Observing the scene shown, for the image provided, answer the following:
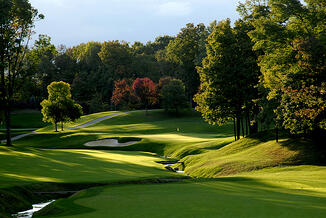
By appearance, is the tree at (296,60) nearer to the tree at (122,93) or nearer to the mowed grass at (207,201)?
the mowed grass at (207,201)

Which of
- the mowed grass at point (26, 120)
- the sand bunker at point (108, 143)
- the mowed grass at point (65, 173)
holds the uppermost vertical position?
the mowed grass at point (26, 120)

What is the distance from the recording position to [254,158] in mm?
32812

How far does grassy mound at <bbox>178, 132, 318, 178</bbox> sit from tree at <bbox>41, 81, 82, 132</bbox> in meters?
37.7

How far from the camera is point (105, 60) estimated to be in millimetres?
129000

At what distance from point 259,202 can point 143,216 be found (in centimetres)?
470

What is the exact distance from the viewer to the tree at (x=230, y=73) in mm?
41094

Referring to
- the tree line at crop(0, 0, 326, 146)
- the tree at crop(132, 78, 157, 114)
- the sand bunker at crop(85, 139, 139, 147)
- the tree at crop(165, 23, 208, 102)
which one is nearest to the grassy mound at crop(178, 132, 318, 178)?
the tree line at crop(0, 0, 326, 146)

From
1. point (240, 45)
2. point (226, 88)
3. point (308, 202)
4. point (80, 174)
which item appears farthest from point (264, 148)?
point (308, 202)

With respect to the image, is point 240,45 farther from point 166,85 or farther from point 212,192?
point 166,85

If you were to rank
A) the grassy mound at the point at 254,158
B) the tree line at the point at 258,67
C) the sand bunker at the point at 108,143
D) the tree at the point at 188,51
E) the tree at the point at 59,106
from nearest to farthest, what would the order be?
1. the tree line at the point at 258,67
2. the grassy mound at the point at 254,158
3. the sand bunker at the point at 108,143
4. the tree at the point at 59,106
5. the tree at the point at 188,51

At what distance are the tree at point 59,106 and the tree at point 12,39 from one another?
17.7m

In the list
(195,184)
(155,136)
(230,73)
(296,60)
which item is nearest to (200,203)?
(195,184)

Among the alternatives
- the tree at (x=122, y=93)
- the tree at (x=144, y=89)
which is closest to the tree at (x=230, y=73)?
the tree at (x=144, y=89)

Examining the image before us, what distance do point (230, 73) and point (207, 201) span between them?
28.3 meters
